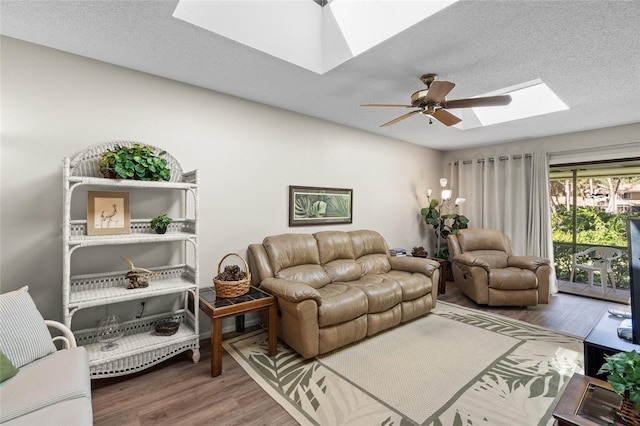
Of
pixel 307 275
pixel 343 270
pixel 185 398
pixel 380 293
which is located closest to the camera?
pixel 185 398

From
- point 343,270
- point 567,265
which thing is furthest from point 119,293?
point 567,265

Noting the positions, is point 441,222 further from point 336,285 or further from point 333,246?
point 336,285

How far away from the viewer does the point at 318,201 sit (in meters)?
3.91

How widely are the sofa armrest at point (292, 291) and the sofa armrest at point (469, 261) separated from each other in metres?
2.49

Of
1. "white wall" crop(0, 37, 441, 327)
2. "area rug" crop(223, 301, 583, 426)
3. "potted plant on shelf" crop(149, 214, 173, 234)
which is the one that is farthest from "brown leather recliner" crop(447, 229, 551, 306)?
"potted plant on shelf" crop(149, 214, 173, 234)

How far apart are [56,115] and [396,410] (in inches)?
130

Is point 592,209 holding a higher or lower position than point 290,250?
higher

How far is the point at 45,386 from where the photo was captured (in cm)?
139

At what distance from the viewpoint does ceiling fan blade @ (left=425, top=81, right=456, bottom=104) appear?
212 centimetres

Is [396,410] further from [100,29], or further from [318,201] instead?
[100,29]

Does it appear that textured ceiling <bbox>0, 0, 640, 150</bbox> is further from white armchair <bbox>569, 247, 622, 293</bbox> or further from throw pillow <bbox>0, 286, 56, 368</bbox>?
white armchair <bbox>569, 247, 622, 293</bbox>

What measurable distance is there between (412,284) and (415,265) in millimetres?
453

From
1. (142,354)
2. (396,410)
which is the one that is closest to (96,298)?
(142,354)

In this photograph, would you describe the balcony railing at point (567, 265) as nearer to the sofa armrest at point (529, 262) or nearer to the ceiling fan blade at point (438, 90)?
the sofa armrest at point (529, 262)
